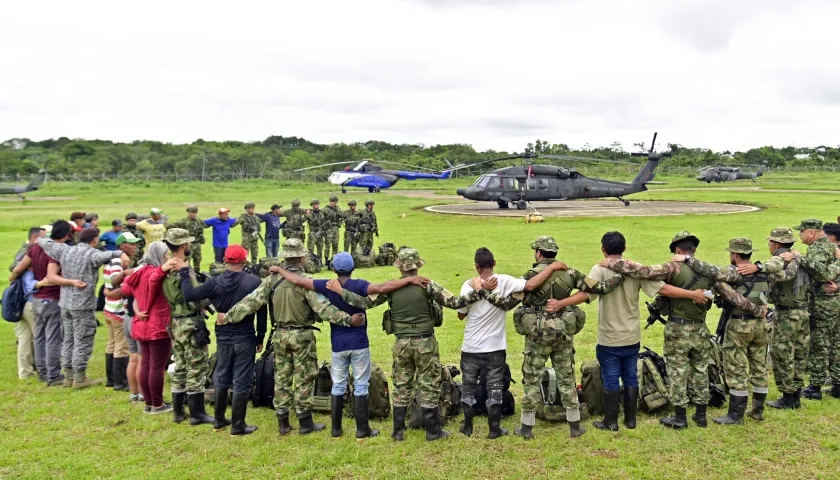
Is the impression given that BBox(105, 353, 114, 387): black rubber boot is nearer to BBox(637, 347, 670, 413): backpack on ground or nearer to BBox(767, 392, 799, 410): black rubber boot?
BBox(637, 347, 670, 413): backpack on ground

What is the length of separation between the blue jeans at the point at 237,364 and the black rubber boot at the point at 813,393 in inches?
241

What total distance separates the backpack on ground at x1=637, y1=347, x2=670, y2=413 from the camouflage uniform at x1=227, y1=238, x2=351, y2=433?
10.7 feet

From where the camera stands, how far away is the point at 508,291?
545 cm

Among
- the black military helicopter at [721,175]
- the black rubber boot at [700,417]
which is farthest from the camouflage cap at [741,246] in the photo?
the black military helicopter at [721,175]

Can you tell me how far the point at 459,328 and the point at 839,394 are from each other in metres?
5.11

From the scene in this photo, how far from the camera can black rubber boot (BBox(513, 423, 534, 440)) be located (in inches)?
217

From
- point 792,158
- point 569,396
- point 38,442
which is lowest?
point 38,442

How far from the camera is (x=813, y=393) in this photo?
20.9 feet

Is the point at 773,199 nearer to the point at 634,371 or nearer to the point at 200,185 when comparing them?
the point at 634,371

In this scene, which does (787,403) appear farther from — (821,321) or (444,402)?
(444,402)

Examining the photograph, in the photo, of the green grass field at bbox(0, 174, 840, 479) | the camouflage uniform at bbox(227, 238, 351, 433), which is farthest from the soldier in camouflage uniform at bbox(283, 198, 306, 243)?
the camouflage uniform at bbox(227, 238, 351, 433)

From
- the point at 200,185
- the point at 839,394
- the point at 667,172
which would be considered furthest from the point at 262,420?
the point at 667,172

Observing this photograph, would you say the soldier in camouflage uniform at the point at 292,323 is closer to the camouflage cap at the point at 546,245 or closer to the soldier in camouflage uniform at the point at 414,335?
Result: the soldier in camouflage uniform at the point at 414,335

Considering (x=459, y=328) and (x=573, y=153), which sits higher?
(x=573, y=153)
